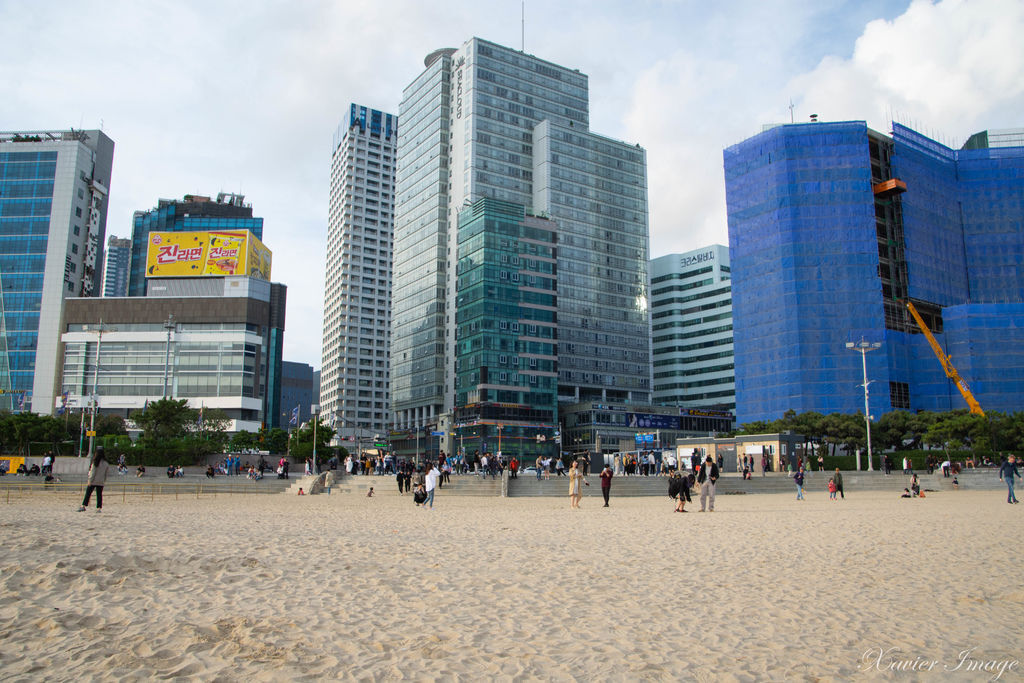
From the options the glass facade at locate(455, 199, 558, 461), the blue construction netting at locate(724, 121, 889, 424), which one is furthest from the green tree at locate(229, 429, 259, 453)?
the blue construction netting at locate(724, 121, 889, 424)

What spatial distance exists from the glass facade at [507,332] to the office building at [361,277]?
196 ft

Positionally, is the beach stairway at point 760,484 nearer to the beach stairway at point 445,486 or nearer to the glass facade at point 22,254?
the beach stairway at point 445,486

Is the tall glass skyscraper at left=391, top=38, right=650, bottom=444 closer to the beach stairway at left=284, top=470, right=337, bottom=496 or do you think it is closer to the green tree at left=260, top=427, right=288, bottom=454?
the green tree at left=260, top=427, right=288, bottom=454

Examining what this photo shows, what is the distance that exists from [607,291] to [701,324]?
23780 millimetres

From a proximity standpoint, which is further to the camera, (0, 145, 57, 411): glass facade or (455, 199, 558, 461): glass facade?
(455, 199, 558, 461): glass facade

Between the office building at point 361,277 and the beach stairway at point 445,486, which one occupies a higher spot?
the office building at point 361,277

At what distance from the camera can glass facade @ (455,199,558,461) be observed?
10975 centimetres

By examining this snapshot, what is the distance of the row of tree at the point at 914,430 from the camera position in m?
59.7

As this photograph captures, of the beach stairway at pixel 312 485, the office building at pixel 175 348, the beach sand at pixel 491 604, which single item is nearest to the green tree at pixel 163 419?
the beach stairway at pixel 312 485

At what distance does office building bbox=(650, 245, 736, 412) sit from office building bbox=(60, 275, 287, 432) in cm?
8496

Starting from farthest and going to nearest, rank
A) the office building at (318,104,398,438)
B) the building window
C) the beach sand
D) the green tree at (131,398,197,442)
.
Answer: the office building at (318,104,398,438), the building window, the green tree at (131,398,197,442), the beach sand

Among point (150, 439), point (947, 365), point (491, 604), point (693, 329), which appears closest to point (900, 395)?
point (947, 365)

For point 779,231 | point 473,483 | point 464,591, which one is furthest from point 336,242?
point 464,591

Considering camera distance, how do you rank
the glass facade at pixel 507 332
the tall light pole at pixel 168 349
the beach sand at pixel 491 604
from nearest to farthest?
the beach sand at pixel 491 604 < the tall light pole at pixel 168 349 < the glass facade at pixel 507 332
